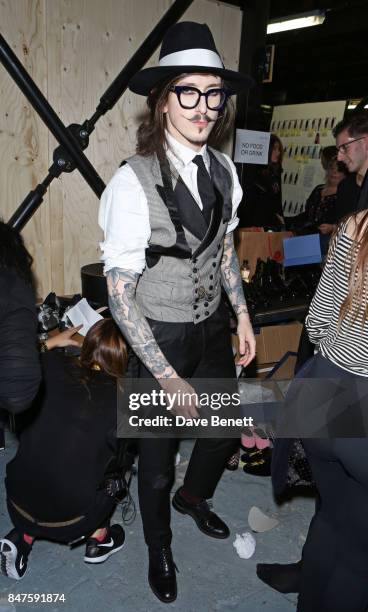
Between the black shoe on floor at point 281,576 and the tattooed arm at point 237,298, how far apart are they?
0.87 metres

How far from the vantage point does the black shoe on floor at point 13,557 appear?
74.5 inches

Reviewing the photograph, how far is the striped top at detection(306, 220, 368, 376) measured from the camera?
4.20 feet

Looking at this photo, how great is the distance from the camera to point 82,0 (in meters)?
2.79

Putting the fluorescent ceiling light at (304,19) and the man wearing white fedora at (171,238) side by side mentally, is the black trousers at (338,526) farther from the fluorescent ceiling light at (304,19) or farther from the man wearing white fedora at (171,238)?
the fluorescent ceiling light at (304,19)

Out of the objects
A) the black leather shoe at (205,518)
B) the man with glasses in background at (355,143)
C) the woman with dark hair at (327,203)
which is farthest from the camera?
the woman with dark hair at (327,203)

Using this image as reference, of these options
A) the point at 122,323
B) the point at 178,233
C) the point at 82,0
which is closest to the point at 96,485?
the point at 122,323

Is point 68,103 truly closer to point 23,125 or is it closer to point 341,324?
point 23,125

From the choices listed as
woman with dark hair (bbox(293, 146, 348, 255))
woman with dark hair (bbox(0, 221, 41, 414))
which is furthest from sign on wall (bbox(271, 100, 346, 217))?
woman with dark hair (bbox(0, 221, 41, 414))

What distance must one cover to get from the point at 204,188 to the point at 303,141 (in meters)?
6.34

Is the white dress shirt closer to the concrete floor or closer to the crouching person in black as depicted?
the crouching person in black

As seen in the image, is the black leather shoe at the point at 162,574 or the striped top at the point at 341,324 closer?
the striped top at the point at 341,324

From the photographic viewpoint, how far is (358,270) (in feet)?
4.06

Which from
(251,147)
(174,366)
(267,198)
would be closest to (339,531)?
(174,366)

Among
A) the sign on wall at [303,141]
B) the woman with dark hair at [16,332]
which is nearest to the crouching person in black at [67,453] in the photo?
the woman with dark hair at [16,332]
